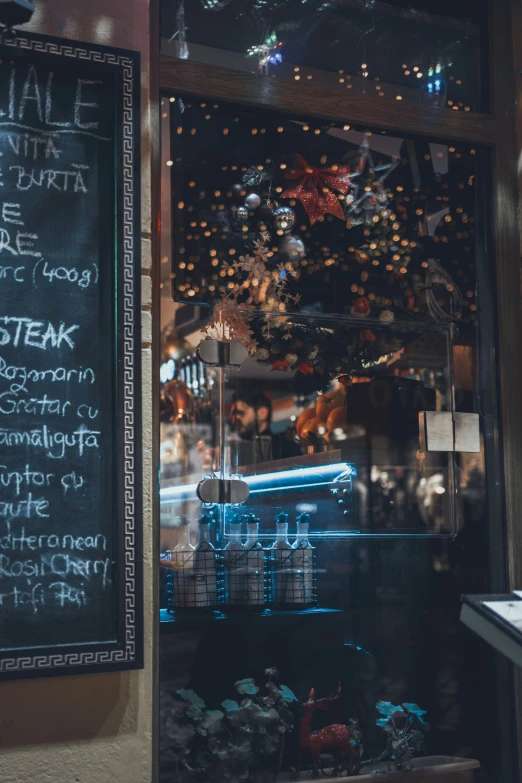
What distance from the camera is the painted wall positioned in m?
3.16

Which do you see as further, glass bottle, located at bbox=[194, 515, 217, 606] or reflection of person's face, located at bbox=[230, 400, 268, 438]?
reflection of person's face, located at bbox=[230, 400, 268, 438]

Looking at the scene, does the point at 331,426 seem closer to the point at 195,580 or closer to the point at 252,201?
the point at 195,580

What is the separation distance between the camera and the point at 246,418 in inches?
157

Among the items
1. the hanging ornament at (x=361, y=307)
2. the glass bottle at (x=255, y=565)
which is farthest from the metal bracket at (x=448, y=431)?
the glass bottle at (x=255, y=565)

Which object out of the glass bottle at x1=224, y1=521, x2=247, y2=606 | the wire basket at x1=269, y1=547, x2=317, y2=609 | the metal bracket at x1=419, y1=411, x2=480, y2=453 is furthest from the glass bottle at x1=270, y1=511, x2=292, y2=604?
the metal bracket at x1=419, y1=411, x2=480, y2=453

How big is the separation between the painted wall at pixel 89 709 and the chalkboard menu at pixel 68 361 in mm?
77

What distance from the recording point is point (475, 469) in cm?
429

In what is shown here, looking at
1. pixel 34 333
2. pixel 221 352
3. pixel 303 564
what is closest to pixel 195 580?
pixel 303 564

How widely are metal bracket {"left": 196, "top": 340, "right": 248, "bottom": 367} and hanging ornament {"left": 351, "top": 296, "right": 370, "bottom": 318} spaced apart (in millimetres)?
583

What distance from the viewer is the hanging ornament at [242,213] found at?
4020 millimetres

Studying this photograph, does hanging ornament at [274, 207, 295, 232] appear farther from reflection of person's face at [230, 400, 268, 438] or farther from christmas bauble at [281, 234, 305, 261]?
reflection of person's face at [230, 400, 268, 438]

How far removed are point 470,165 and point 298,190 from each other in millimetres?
947

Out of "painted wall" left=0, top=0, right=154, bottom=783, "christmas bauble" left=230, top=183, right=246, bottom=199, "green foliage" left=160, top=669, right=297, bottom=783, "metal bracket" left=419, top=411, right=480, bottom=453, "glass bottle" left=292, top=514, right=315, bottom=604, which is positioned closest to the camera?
"painted wall" left=0, top=0, right=154, bottom=783

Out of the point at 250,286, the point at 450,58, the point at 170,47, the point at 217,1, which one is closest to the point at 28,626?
the point at 250,286
